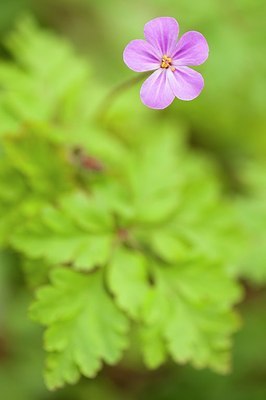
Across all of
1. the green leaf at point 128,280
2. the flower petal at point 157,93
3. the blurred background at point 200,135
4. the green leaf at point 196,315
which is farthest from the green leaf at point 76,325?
the blurred background at point 200,135

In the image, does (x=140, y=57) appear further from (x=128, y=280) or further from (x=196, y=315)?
(x=196, y=315)

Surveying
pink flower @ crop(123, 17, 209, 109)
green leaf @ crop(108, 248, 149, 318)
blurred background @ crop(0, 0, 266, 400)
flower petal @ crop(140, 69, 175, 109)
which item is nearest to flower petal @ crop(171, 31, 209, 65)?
pink flower @ crop(123, 17, 209, 109)

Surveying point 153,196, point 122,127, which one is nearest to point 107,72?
point 122,127

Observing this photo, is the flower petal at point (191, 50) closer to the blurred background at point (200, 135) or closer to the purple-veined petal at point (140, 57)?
the purple-veined petal at point (140, 57)

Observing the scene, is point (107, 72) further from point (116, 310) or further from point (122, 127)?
point (116, 310)

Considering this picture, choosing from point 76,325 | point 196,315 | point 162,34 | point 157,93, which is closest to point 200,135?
point 196,315

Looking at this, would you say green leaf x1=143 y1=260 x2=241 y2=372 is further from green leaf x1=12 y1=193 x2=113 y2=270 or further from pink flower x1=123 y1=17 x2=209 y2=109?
pink flower x1=123 y1=17 x2=209 y2=109
